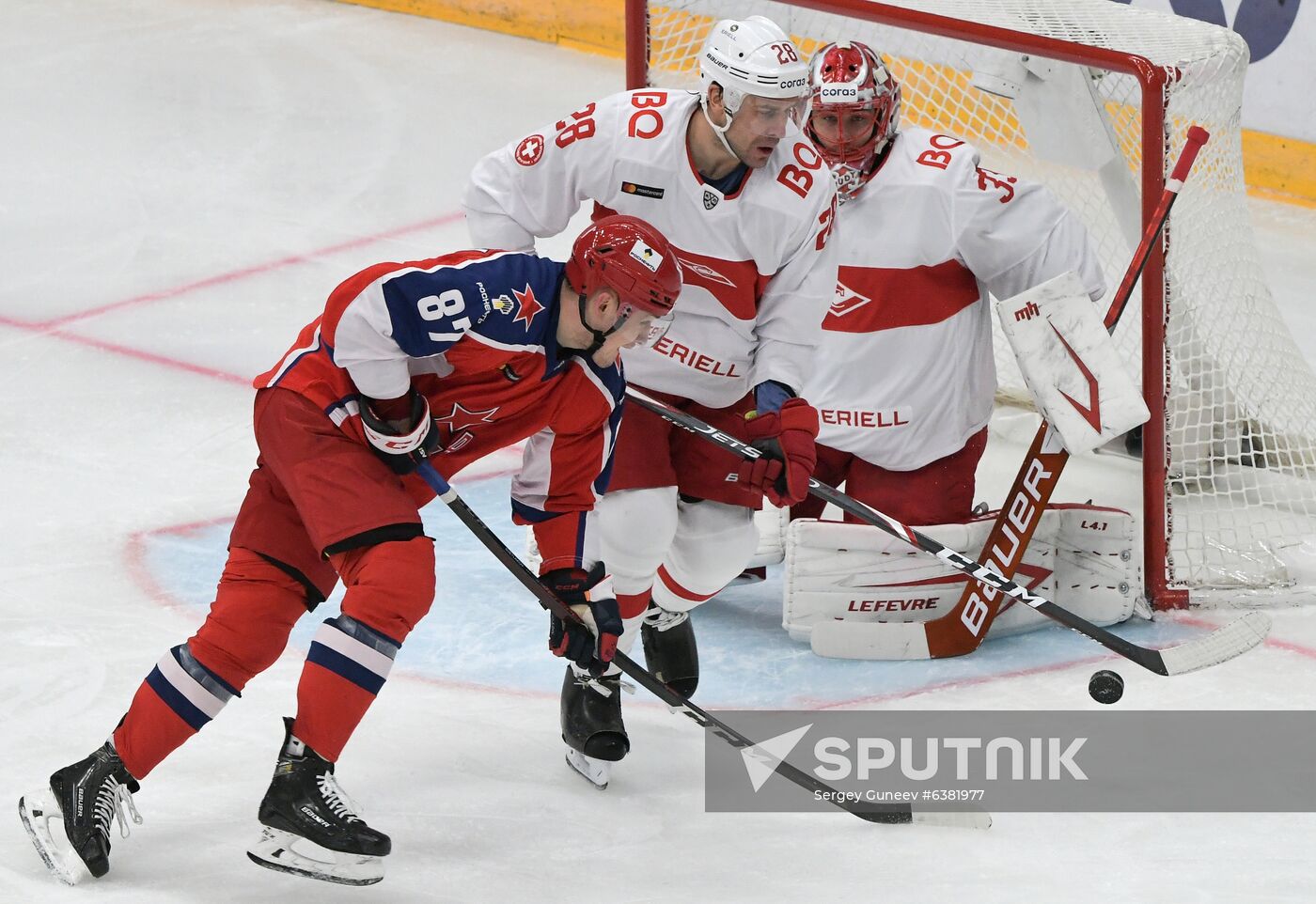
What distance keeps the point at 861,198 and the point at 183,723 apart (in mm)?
1770

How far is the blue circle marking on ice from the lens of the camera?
368cm

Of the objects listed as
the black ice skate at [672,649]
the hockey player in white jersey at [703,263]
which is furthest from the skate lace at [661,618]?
the hockey player in white jersey at [703,263]

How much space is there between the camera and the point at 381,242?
5926 mm

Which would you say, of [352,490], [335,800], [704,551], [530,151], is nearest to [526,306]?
[352,490]

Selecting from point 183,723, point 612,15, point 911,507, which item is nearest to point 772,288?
point 911,507

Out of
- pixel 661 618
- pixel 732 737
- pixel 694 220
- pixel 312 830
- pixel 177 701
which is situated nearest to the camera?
pixel 312 830

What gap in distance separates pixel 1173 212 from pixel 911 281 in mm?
547

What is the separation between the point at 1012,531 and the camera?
3.83 m

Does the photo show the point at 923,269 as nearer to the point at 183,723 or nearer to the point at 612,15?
the point at 183,723

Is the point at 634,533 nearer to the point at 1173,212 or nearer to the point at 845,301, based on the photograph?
the point at 845,301

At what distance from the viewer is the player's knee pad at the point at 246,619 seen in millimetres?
2793

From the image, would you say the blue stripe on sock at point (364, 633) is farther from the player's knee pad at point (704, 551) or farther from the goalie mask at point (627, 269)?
the player's knee pad at point (704, 551)

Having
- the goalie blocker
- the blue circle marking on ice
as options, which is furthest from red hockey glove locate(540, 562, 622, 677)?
the goalie blocker

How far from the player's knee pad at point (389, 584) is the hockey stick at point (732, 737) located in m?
0.23
